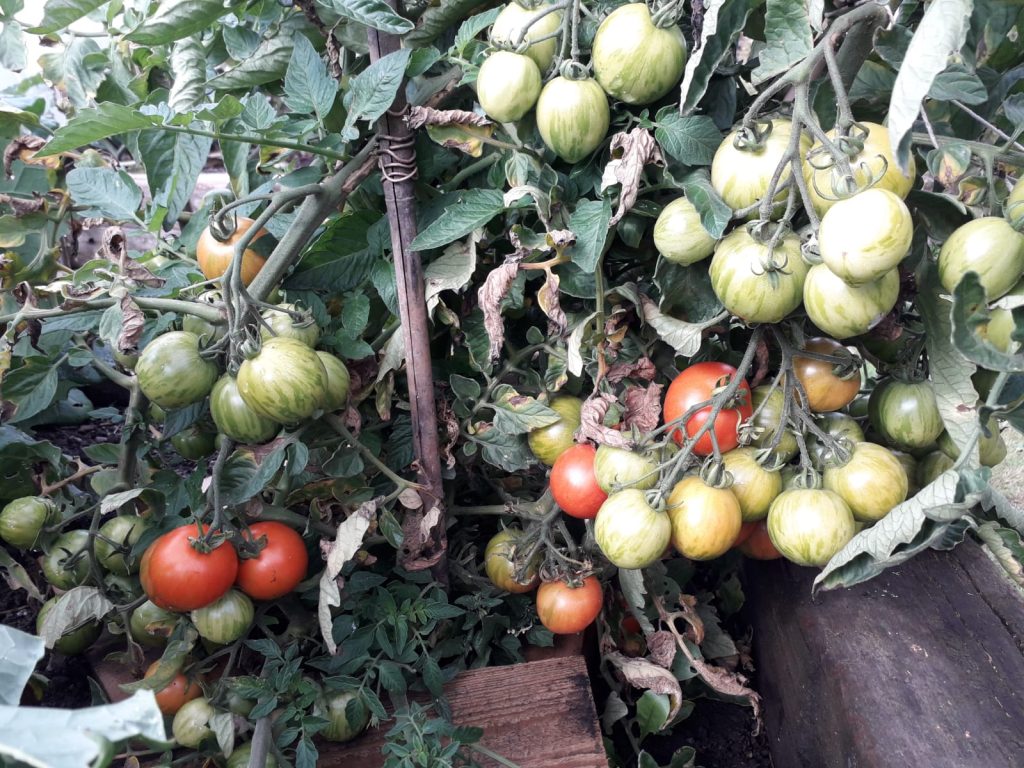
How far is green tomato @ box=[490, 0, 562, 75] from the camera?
3.03 feet

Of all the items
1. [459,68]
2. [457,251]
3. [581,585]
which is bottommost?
[581,585]

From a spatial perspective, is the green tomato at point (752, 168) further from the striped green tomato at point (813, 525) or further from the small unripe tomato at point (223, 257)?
the small unripe tomato at point (223, 257)

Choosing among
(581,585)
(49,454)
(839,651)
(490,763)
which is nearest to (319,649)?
(490,763)

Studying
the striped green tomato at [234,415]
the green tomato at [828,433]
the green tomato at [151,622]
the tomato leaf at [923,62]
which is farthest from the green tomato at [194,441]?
the tomato leaf at [923,62]

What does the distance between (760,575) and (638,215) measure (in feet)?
2.39

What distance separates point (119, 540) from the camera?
1202 mm

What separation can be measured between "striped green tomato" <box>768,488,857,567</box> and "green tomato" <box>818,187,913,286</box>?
0.29 meters

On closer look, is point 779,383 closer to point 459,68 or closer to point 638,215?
point 638,215

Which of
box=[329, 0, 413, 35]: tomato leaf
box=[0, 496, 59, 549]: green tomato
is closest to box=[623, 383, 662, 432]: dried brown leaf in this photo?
box=[329, 0, 413, 35]: tomato leaf

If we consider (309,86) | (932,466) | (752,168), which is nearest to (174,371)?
(309,86)

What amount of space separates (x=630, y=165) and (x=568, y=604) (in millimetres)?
670

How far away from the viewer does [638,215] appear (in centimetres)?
101

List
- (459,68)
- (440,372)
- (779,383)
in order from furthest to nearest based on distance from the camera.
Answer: (440,372) < (459,68) < (779,383)

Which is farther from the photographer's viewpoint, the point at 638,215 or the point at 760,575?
the point at 760,575
